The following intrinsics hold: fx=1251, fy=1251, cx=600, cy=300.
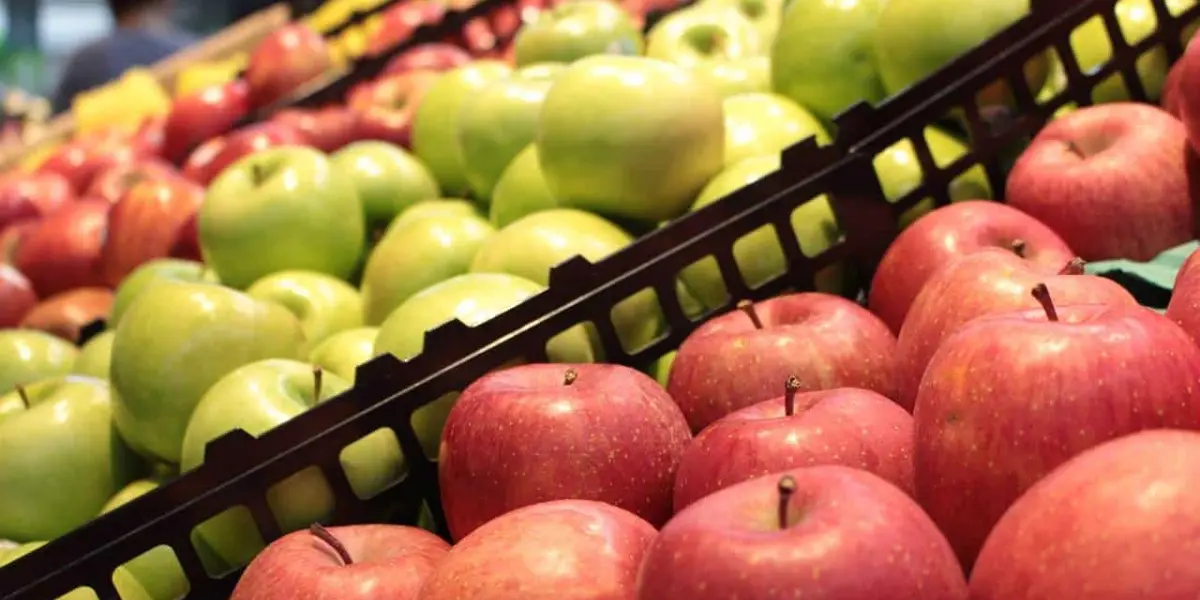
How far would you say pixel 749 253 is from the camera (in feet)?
4.22

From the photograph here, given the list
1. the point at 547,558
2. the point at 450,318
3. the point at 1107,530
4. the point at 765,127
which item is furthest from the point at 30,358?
the point at 1107,530

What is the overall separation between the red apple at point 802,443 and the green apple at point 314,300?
72 cm

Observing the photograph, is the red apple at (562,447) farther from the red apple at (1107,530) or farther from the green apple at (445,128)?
the green apple at (445,128)

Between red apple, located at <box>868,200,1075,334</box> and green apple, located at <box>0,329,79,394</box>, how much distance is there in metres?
1.12

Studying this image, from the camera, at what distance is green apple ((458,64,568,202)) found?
5.32 feet

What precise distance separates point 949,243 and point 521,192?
0.58m

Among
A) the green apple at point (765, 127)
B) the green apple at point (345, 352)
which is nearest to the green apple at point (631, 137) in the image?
the green apple at point (765, 127)

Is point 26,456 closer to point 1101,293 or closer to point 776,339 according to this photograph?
point 776,339

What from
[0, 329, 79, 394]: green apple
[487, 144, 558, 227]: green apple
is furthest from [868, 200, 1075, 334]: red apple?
[0, 329, 79, 394]: green apple

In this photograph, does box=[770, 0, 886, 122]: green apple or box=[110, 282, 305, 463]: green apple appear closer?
box=[110, 282, 305, 463]: green apple

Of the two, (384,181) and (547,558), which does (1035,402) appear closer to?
(547,558)

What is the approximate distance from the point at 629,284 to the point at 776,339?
0.58 ft

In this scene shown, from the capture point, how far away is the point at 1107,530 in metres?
0.55

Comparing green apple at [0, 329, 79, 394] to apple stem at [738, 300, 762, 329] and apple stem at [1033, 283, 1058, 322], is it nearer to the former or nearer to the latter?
apple stem at [738, 300, 762, 329]
